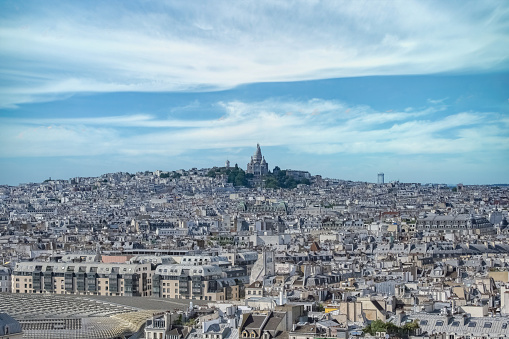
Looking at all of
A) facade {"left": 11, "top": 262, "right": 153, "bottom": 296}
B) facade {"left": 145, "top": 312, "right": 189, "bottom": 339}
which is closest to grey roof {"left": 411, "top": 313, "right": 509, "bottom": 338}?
facade {"left": 145, "top": 312, "right": 189, "bottom": 339}

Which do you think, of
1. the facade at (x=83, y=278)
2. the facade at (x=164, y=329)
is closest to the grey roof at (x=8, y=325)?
the facade at (x=164, y=329)

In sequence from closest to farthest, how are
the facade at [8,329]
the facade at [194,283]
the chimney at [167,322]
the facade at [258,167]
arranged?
the facade at [8,329], the chimney at [167,322], the facade at [194,283], the facade at [258,167]

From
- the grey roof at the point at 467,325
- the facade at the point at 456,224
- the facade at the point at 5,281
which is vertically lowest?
the facade at the point at 5,281

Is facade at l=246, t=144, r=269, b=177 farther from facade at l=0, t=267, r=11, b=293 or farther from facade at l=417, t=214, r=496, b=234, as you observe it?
facade at l=0, t=267, r=11, b=293

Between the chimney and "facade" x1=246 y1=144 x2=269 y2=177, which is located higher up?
"facade" x1=246 y1=144 x2=269 y2=177

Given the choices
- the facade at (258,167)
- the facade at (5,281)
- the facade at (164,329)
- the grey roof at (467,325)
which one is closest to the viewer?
the grey roof at (467,325)

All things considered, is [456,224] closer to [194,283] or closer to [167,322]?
[194,283]

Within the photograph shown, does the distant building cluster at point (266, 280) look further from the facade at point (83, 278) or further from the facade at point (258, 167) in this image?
the facade at point (258, 167)

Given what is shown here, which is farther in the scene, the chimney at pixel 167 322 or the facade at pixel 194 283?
the facade at pixel 194 283
